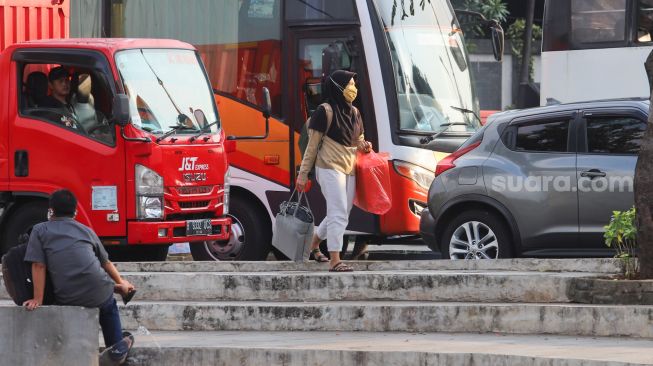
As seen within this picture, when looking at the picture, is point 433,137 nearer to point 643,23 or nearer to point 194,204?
point 194,204

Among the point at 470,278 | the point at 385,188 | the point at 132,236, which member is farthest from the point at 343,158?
the point at 132,236

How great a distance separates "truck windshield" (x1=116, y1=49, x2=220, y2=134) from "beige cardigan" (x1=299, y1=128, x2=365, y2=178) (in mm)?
2380

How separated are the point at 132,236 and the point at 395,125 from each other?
3.18 metres

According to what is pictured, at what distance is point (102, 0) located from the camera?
1647 cm

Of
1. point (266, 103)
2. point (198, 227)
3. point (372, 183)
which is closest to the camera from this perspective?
point (372, 183)

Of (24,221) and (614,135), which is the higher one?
(614,135)

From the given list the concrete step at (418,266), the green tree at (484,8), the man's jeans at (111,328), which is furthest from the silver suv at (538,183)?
the green tree at (484,8)

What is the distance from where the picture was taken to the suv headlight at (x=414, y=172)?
1521 cm

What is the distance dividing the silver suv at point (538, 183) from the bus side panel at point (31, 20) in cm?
499

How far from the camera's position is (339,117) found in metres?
11.9

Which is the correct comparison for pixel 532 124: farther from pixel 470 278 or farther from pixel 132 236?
pixel 132 236

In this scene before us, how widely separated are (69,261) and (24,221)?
15.4 ft

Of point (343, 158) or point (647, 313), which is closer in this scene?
point (647, 313)

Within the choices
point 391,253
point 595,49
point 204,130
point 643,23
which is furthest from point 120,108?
point 643,23
